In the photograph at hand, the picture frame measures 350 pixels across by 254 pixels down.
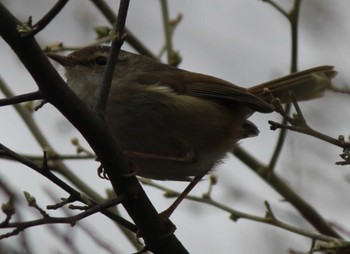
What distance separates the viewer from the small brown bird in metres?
4.05

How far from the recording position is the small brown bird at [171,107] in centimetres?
405

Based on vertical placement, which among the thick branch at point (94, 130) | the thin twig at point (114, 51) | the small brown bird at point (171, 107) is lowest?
the thick branch at point (94, 130)

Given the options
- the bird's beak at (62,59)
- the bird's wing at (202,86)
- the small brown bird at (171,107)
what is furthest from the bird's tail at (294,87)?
the bird's beak at (62,59)

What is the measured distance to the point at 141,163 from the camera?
13.4ft

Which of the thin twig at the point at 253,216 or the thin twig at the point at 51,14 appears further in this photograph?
the thin twig at the point at 253,216


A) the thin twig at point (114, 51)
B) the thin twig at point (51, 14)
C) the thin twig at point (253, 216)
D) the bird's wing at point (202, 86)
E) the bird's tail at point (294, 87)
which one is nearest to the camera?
the thin twig at point (51, 14)

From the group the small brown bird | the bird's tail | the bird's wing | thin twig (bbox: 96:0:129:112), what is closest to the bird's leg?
the small brown bird

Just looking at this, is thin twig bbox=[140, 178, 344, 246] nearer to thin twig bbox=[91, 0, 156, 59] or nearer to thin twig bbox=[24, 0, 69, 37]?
thin twig bbox=[91, 0, 156, 59]

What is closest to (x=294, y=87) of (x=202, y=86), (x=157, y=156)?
(x=202, y=86)

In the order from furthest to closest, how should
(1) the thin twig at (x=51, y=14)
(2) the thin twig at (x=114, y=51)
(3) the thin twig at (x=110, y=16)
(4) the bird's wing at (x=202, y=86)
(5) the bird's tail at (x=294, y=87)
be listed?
(3) the thin twig at (x=110, y=16), (5) the bird's tail at (x=294, y=87), (4) the bird's wing at (x=202, y=86), (2) the thin twig at (x=114, y=51), (1) the thin twig at (x=51, y=14)

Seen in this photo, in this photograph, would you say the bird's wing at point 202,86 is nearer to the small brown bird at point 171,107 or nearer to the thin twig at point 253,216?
the small brown bird at point 171,107

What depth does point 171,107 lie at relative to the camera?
13.8 ft

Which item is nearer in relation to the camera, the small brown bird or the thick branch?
the thick branch

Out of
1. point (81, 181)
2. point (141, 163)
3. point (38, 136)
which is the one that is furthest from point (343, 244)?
point (38, 136)
